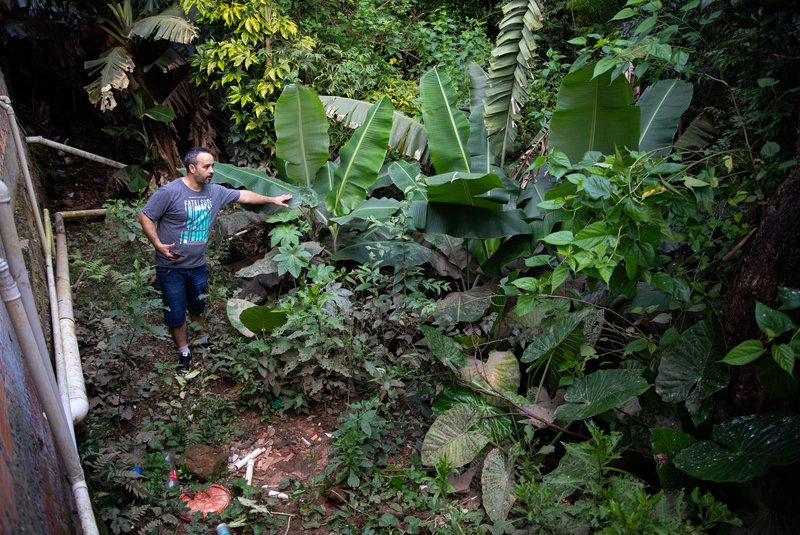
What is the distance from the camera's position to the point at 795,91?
330 centimetres

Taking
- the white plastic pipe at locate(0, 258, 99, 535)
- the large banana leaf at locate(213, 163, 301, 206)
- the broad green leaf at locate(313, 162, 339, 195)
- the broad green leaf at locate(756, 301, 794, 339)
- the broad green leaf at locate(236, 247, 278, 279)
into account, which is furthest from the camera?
the broad green leaf at locate(313, 162, 339, 195)

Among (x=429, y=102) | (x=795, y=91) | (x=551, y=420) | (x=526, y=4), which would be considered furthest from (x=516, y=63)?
(x=551, y=420)

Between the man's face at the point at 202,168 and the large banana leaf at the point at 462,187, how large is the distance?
162 centimetres

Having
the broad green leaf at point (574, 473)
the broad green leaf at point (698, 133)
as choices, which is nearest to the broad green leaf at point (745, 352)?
the broad green leaf at point (574, 473)

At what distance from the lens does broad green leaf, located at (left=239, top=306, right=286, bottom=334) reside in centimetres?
394

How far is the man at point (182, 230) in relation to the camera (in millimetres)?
4113

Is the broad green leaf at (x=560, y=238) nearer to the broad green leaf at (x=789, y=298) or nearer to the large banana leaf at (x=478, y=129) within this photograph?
the broad green leaf at (x=789, y=298)

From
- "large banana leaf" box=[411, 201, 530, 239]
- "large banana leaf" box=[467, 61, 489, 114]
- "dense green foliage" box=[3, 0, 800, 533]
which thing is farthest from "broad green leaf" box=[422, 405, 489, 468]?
"large banana leaf" box=[467, 61, 489, 114]

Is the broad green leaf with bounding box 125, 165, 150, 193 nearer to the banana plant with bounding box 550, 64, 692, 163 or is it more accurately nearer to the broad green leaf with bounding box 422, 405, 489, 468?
the banana plant with bounding box 550, 64, 692, 163

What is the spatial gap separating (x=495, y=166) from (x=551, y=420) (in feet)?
8.30

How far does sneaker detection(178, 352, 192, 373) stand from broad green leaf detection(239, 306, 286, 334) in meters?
0.72

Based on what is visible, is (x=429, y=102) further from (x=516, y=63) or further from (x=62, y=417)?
(x=62, y=417)

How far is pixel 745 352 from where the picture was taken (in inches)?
94.4

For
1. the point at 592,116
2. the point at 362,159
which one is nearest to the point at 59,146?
the point at 362,159
